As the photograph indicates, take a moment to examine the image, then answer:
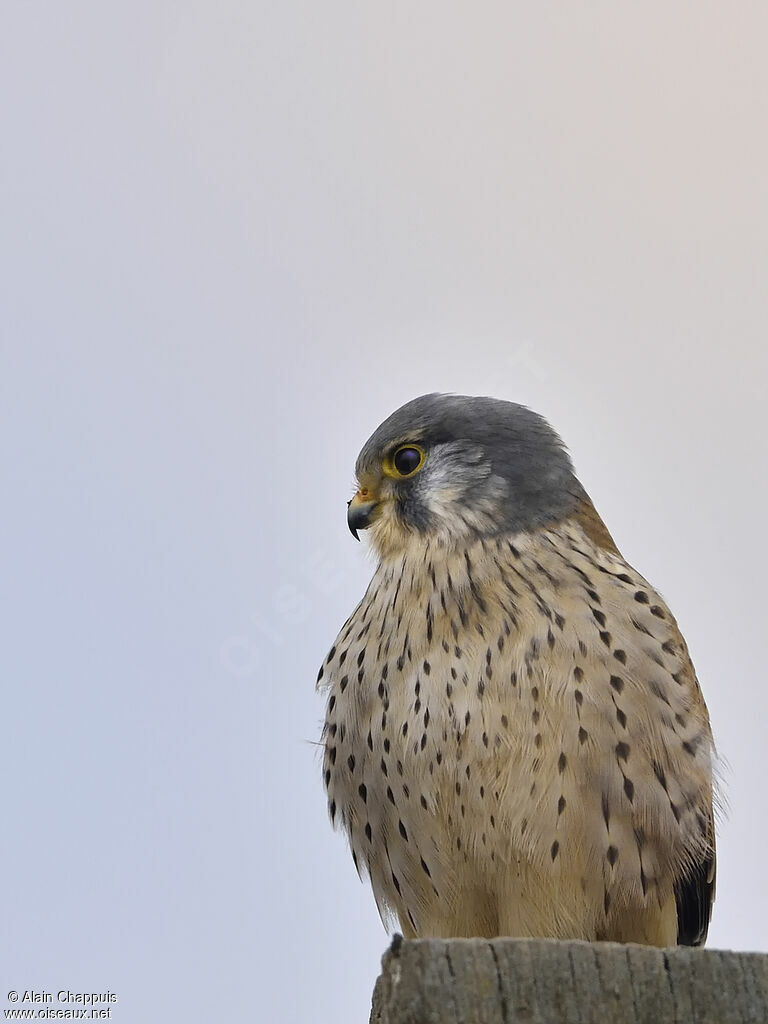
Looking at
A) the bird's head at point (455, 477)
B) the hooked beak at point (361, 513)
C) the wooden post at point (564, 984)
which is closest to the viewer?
the wooden post at point (564, 984)

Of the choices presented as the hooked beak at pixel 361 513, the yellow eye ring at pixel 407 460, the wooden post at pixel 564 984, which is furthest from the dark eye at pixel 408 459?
the wooden post at pixel 564 984

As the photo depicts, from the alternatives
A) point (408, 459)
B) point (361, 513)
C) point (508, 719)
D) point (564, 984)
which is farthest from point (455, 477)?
point (564, 984)

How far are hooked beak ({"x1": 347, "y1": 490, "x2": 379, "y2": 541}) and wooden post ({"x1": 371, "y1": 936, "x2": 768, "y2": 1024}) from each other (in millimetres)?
2154

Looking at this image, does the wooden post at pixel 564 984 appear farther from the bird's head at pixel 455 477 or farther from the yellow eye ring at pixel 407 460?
the yellow eye ring at pixel 407 460

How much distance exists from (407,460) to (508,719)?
0.97m

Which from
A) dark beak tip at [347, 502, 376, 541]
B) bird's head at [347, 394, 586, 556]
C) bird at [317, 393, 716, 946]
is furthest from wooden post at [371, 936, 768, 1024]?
dark beak tip at [347, 502, 376, 541]

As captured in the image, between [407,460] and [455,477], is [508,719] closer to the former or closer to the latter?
[455,477]

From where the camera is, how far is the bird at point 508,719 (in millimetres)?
3277


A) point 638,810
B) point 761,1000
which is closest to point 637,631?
point 638,810

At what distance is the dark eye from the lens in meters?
3.85

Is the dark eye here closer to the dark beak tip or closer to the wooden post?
the dark beak tip

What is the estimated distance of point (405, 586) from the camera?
12.1 ft

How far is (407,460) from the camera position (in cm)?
386

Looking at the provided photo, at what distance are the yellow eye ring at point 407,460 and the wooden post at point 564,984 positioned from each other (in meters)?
2.16
